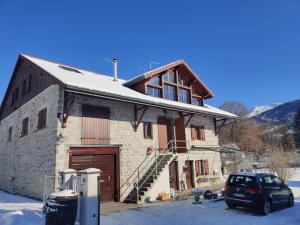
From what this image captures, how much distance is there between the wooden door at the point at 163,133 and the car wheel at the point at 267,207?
25.6ft

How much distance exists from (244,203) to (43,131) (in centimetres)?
1022

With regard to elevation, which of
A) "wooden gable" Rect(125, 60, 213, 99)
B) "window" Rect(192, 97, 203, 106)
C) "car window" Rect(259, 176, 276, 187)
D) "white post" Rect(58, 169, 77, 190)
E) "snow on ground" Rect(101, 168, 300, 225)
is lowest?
"snow on ground" Rect(101, 168, 300, 225)

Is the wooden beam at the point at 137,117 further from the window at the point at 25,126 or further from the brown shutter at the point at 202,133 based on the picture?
the window at the point at 25,126

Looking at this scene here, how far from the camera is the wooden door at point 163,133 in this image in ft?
53.8

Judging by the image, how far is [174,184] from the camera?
54.4 ft

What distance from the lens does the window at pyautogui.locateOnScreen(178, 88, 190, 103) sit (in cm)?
1969

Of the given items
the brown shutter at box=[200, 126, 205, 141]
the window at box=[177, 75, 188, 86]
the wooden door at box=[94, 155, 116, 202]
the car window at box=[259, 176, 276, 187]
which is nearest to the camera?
the car window at box=[259, 176, 276, 187]

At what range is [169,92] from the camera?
1902cm

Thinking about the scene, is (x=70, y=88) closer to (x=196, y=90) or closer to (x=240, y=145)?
(x=196, y=90)

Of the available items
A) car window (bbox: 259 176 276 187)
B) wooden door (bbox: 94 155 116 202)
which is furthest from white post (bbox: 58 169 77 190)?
car window (bbox: 259 176 276 187)

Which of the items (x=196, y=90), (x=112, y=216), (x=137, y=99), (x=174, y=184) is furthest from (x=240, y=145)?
(x=112, y=216)

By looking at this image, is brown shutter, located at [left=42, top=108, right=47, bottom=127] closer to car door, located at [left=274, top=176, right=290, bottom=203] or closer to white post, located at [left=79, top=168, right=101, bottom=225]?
white post, located at [left=79, top=168, right=101, bottom=225]

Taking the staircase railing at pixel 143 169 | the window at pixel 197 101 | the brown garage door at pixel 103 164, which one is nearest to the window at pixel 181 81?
the window at pixel 197 101

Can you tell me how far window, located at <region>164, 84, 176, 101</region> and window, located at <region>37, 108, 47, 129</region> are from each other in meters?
8.74
